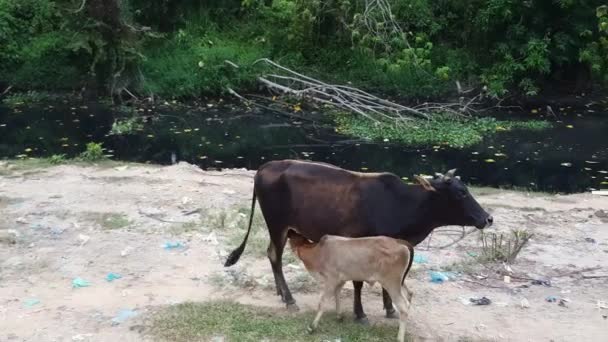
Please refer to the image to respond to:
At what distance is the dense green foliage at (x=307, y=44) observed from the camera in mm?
17984

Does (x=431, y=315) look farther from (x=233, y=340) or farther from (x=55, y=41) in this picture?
A: (x=55, y=41)

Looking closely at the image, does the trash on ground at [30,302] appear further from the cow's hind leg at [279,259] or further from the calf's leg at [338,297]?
the calf's leg at [338,297]

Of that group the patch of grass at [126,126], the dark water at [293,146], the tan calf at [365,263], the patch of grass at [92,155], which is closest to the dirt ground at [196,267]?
the tan calf at [365,263]

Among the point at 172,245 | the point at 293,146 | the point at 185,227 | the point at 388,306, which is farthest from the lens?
the point at 293,146

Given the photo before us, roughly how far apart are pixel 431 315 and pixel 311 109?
40.7 feet

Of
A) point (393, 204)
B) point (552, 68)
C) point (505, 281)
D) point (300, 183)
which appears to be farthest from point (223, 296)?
point (552, 68)

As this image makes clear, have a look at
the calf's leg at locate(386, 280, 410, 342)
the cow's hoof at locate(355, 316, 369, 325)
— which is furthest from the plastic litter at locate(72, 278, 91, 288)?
the calf's leg at locate(386, 280, 410, 342)

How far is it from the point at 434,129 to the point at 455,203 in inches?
420

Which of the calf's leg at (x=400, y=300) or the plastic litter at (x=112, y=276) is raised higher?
the calf's leg at (x=400, y=300)

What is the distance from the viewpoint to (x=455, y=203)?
580 centimetres

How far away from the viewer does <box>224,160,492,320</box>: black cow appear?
5773 mm

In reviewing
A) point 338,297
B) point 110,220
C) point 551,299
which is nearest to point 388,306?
point 338,297

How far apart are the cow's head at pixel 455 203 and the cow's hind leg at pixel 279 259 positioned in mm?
1230

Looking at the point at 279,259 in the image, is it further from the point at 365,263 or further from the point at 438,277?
the point at 438,277
